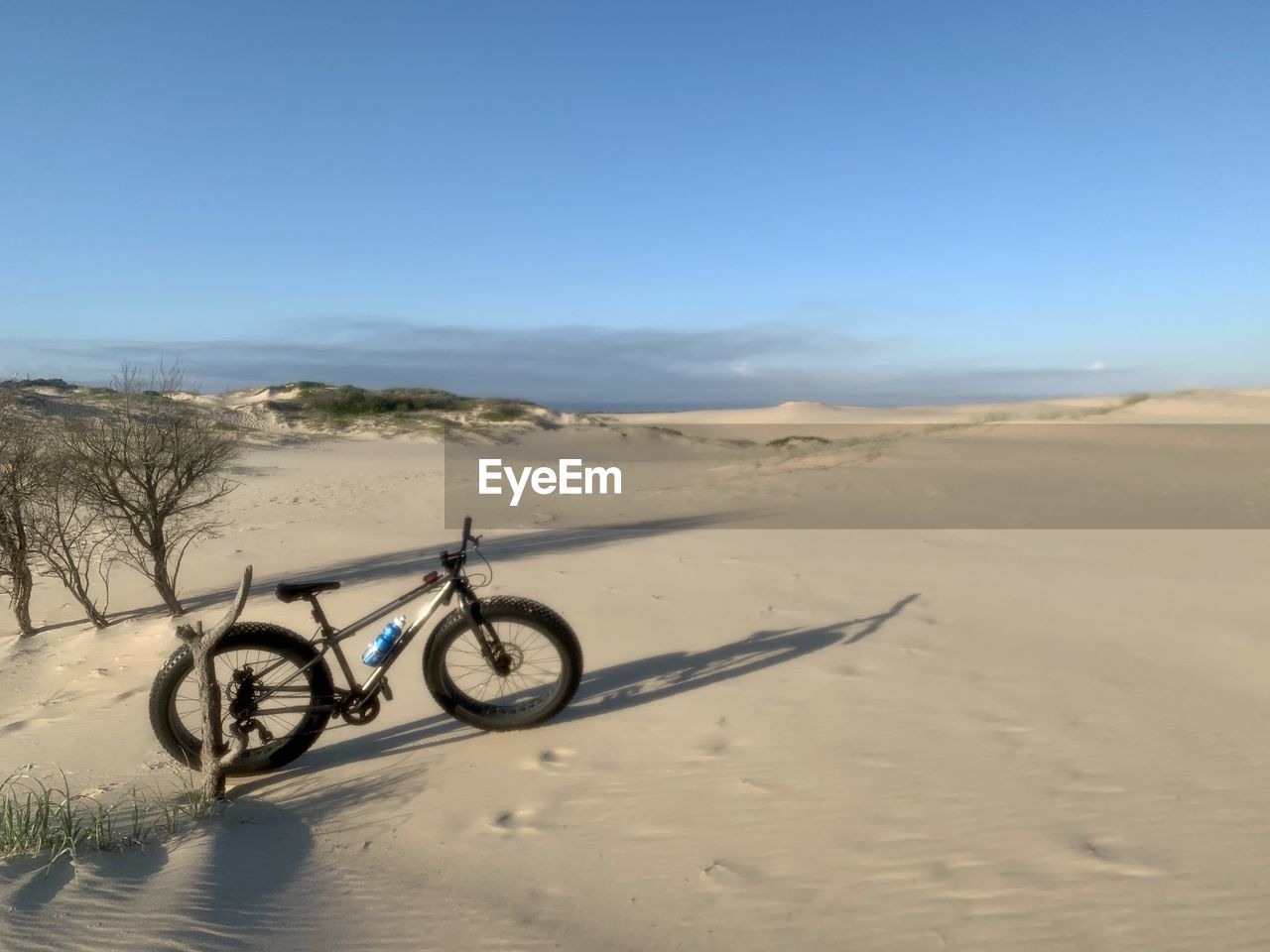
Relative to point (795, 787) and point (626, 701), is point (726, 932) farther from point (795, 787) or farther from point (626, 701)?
point (626, 701)

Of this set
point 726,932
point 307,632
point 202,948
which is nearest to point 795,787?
point 726,932

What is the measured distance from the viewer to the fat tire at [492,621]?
488cm

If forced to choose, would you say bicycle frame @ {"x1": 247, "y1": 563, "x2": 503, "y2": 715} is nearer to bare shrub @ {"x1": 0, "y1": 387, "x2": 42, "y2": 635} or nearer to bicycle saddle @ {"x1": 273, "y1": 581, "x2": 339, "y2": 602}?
bicycle saddle @ {"x1": 273, "y1": 581, "x2": 339, "y2": 602}

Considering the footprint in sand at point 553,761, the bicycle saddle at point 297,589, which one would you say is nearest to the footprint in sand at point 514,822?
the footprint in sand at point 553,761

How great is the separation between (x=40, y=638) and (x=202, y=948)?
7.96 meters

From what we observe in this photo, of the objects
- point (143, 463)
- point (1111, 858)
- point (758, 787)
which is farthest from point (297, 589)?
point (143, 463)

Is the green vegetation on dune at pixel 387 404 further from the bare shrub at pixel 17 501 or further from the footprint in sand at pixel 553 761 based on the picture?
the footprint in sand at pixel 553 761

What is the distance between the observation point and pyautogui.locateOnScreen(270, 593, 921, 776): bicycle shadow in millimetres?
5086

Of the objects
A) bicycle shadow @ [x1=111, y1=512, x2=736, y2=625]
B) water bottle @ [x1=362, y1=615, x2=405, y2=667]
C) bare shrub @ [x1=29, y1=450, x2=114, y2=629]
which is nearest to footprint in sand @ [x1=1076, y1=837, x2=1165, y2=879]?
water bottle @ [x1=362, y1=615, x2=405, y2=667]

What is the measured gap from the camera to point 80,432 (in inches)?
352

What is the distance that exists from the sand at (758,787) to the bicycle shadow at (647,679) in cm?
3

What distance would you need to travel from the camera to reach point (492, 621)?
4934mm

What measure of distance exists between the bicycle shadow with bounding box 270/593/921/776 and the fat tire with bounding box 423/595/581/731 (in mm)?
162

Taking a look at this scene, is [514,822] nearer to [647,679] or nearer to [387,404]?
[647,679]
